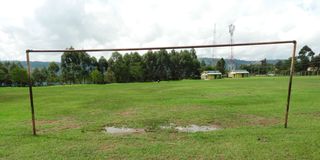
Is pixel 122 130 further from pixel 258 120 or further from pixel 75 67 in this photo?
pixel 75 67

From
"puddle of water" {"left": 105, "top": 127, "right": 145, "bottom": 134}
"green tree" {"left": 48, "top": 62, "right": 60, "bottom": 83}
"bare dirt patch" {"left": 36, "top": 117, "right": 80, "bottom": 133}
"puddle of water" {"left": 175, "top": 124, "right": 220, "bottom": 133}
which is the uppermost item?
"green tree" {"left": 48, "top": 62, "right": 60, "bottom": 83}

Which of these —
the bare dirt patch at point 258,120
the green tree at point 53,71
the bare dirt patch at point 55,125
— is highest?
the green tree at point 53,71

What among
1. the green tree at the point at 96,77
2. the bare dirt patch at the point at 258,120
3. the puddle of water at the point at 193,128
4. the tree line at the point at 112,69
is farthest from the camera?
the tree line at the point at 112,69

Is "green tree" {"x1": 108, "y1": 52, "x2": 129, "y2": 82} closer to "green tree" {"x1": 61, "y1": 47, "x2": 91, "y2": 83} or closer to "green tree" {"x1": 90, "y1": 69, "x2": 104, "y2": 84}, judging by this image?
"green tree" {"x1": 90, "y1": 69, "x2": 104, "y2": 84}

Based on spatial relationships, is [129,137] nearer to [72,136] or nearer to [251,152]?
[72,136]

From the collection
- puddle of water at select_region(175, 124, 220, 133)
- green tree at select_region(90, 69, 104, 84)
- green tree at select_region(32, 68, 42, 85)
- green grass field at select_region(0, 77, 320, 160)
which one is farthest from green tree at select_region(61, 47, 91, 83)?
puddle of water at select_region(175, 124, 220, 133)

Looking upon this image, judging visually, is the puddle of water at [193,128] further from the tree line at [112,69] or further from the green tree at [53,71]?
the green tree at [53,71]

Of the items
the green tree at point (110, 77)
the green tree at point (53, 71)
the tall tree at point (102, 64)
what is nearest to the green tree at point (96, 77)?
the green tree at point (110, 77)

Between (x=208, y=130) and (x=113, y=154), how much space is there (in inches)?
130

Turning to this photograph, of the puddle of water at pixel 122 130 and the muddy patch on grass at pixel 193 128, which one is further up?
the muddy patch on grass at pixel 193 128

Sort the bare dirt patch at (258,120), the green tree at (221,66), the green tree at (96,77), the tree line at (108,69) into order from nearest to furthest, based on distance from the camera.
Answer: the bare dirt patch at (258,120) < the green tree at (96,77) < the tree line at (108,69) < the green tree at (221,66)

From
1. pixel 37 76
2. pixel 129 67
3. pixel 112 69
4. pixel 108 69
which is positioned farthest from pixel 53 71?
pixel 129 67

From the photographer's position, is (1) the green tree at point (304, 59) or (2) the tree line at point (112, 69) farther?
(1) the green tree at point (304, 59)

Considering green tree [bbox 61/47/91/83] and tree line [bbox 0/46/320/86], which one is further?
green tree [bbox 61/47/91/83]
